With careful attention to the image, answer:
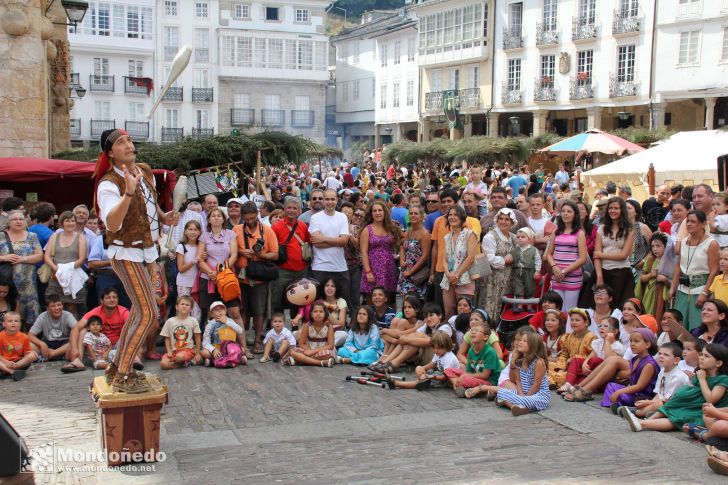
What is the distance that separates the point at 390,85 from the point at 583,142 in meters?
33.9

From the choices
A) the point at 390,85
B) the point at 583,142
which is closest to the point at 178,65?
the point at 583,142

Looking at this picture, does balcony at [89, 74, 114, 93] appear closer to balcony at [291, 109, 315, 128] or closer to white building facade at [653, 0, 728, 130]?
balcony at [291, 109, 315, 128]

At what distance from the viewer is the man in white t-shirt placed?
984 centimetres

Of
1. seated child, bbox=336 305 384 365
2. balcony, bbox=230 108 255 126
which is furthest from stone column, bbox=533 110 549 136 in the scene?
seated child, bbox=336 305 384 365

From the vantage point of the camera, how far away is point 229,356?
29.0 ft

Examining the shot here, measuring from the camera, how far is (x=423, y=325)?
8.80m

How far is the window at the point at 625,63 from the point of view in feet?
112

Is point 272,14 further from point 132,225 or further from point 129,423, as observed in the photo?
point 129,423

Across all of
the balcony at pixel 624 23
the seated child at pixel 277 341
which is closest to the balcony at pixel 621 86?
the balcony at pixel 624 23

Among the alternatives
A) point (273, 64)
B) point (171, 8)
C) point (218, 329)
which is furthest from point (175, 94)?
point (218, 329)

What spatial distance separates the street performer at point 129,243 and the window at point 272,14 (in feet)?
155

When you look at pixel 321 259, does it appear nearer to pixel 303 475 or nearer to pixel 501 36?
pixel 303 475

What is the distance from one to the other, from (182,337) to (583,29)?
102ft

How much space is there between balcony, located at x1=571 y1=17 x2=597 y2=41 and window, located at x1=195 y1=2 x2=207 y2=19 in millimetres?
23145
